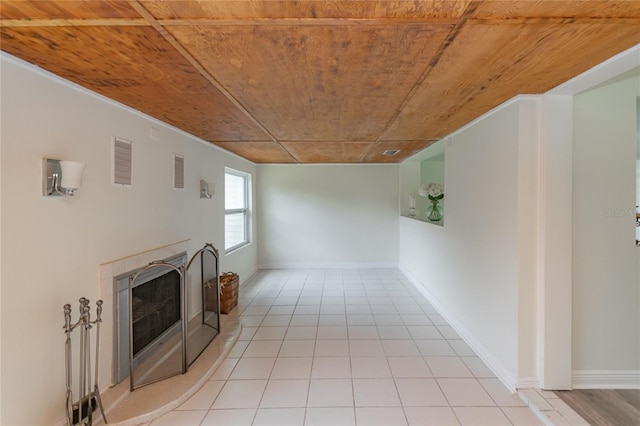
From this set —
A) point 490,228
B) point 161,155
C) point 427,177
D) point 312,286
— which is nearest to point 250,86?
point 161,155

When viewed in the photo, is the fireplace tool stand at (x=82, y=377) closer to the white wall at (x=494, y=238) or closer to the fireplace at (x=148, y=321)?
the fireplace at (x=148, y=321)

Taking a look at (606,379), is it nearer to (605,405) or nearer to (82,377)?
(605,405)

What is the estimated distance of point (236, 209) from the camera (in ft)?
15.9

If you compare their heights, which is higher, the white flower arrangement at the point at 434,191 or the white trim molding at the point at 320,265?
the white flower arrangement at the point at 434,191

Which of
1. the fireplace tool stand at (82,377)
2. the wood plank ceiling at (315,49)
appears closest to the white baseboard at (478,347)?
the wood plank ceiling at (315,49)

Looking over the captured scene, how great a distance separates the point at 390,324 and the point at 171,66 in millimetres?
3126

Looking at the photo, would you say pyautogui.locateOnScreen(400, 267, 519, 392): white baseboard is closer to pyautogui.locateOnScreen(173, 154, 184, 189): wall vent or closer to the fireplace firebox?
the fireplace firebox

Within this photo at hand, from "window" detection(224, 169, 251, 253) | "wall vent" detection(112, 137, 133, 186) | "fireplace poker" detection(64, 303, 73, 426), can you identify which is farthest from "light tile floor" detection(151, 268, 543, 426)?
"wall vent" detection(112, 137, 133, 186)

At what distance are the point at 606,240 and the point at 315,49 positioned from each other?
2409mm

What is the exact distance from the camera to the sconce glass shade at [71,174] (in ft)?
4.97

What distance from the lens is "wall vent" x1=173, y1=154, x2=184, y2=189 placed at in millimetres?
2715

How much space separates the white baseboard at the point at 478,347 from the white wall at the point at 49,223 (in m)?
3.03

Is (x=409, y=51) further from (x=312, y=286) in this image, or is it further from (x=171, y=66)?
(x=312, y=286)

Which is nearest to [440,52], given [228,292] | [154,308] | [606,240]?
[606,240]
